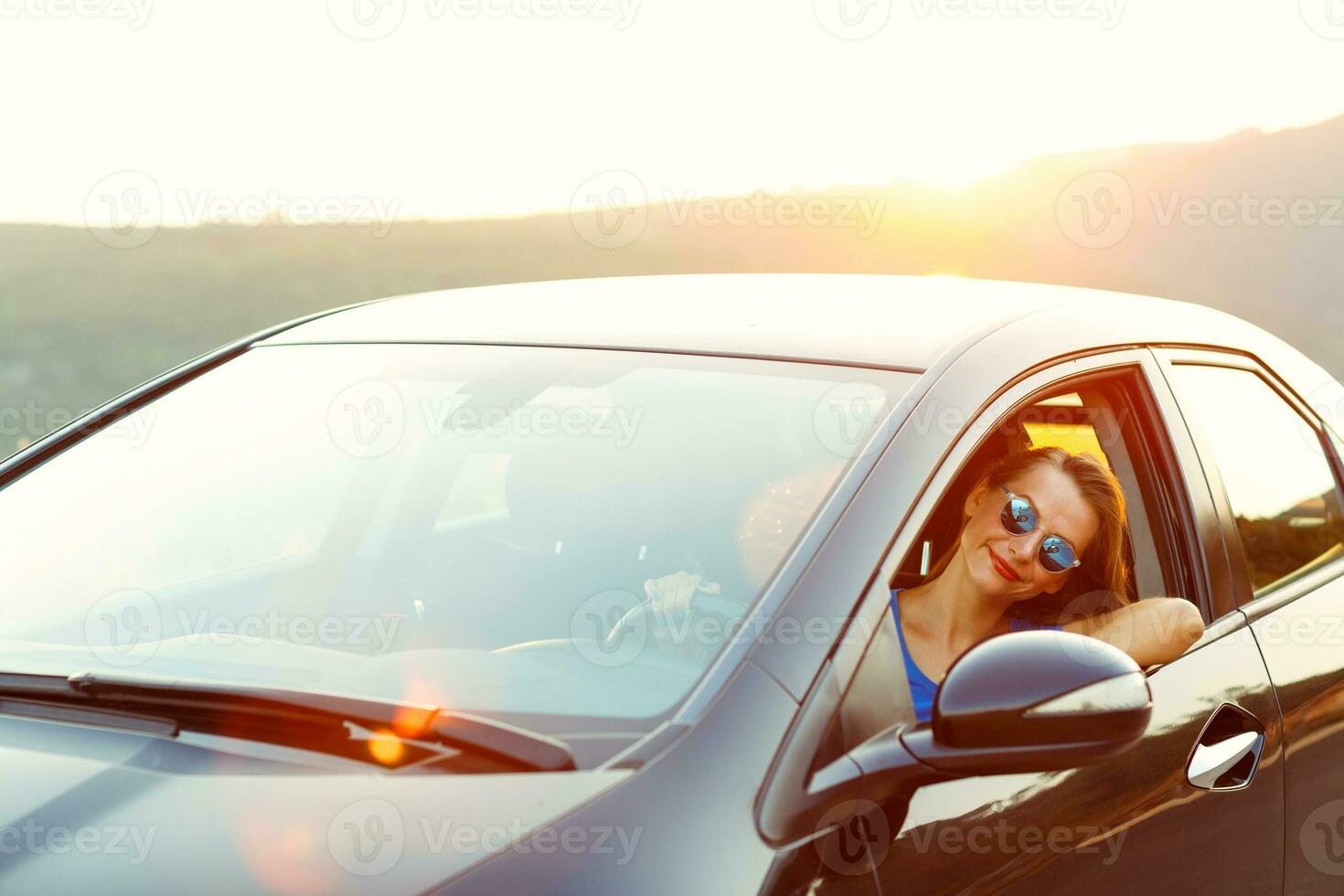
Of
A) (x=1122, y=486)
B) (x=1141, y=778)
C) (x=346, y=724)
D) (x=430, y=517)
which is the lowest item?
(x=1141, y=778)

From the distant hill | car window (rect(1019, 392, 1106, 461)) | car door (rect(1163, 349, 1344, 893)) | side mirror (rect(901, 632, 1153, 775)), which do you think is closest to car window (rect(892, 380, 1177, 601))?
car door (rect(1163, 349, 1344, 893))

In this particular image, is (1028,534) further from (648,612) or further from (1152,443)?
(648,612)

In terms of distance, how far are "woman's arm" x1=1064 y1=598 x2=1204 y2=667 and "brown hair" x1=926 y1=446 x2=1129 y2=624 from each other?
0.16 meters

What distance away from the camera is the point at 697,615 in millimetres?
1974

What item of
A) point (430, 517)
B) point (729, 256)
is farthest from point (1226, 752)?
point (729, 256)

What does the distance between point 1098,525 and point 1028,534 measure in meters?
0.16

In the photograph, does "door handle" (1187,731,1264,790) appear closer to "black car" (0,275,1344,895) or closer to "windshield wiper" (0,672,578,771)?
"black car" (0,275,1344,895)

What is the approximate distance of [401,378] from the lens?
2.64 metres

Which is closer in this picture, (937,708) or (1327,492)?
(937,708)

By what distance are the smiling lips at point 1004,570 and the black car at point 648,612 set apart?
0.57ft

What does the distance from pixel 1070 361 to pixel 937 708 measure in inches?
36.4

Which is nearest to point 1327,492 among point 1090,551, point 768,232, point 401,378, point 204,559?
point 1090,551

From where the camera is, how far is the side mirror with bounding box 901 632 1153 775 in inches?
67.5

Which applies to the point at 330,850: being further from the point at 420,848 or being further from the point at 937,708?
the point at 937,708
